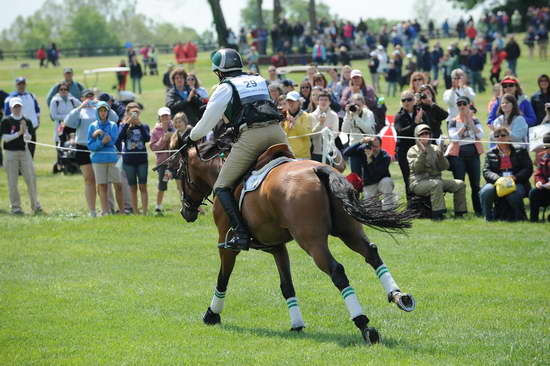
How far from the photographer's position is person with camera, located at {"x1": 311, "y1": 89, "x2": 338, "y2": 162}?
674 inches

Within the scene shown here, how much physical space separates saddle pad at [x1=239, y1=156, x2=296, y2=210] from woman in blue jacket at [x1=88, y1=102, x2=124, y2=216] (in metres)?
8.37

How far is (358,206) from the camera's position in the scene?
27.6 feet

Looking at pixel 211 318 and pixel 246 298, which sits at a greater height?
pixel 211 318

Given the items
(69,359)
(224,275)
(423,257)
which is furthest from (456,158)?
(69,359)

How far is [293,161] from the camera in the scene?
358 inches

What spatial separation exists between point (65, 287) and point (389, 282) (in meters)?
5.24

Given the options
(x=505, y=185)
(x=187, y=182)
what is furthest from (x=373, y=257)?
(x=505, y=185)

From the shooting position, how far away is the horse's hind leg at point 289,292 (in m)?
9.38

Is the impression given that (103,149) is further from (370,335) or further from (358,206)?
(370,335)

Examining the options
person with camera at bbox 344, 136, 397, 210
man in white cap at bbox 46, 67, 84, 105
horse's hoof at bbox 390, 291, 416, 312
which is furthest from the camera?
man in white cap at bbox 46, 67, 84, 105

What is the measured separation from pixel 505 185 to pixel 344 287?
24.9 ft

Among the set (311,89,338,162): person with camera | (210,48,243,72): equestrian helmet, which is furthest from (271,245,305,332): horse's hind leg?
(311,89,338,162): person with camera

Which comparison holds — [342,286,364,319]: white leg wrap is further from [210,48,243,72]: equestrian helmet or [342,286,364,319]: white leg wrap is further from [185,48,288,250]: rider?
[210,48,243,72]: equestrian helmet

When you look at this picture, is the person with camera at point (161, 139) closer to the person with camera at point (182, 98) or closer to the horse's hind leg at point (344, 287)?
the person with camera at point (182, 98)
